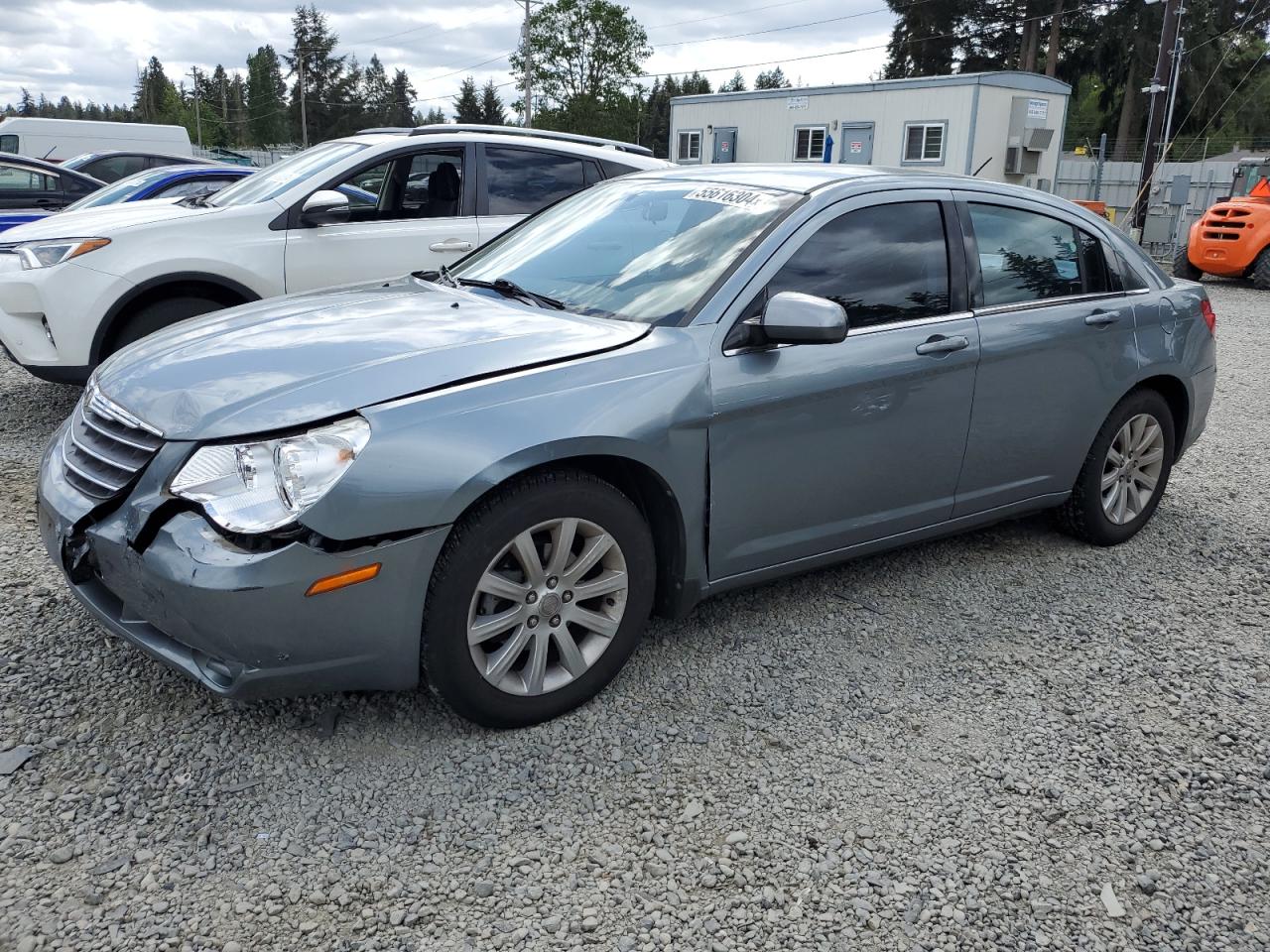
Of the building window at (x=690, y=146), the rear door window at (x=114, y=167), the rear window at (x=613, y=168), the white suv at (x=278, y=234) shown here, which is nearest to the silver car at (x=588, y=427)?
the white suv at (x=278, y=234)

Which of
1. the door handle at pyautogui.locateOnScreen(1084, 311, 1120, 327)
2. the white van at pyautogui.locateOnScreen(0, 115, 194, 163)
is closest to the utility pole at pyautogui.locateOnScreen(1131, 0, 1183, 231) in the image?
the door handle at pyautogui.locateOnScreen(1084, 311, 1120, 327)

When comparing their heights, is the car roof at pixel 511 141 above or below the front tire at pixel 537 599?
above

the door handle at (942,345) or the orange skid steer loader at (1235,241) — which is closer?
the door handle at (942,345)

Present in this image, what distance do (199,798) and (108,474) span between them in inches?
35.9

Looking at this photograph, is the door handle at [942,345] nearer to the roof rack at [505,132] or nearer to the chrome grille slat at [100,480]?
the chrome grille slat at [100,480]

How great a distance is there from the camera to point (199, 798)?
2699 millimetres

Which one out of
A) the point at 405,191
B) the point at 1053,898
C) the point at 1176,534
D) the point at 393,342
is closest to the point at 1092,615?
the point at 1176,534

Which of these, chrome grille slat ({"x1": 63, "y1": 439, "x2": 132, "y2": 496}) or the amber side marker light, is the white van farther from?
the amber side marker light

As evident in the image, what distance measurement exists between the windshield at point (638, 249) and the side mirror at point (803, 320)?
0.26 m

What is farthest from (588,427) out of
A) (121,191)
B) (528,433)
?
(121,191)

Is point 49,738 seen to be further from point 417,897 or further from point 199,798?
point 417,897

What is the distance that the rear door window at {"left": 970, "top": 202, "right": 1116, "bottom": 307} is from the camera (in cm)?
403

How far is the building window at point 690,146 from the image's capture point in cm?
3241

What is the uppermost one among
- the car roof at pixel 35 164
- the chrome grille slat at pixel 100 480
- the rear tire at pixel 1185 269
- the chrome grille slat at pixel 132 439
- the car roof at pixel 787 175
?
the car roof at pixel 787 175
